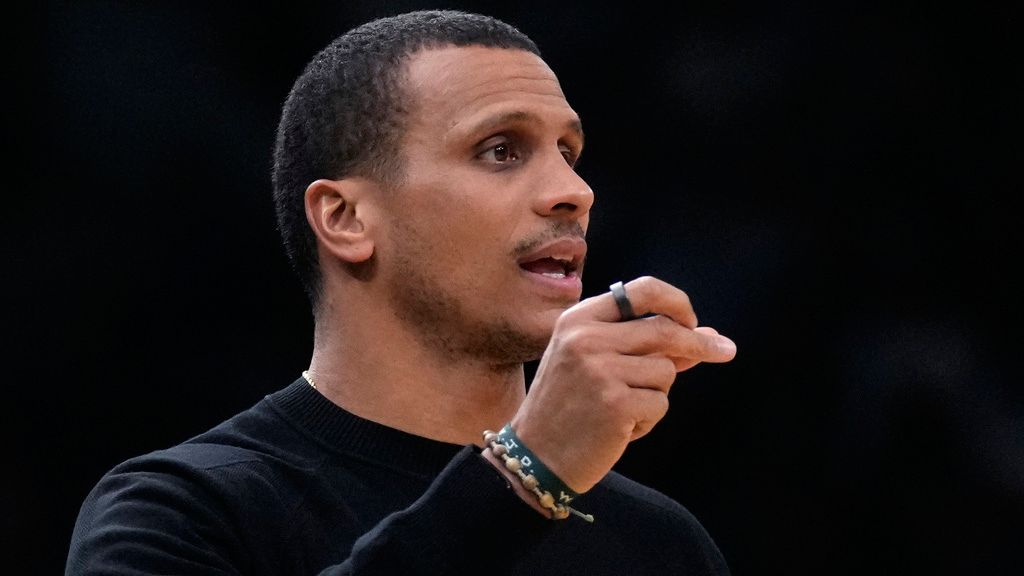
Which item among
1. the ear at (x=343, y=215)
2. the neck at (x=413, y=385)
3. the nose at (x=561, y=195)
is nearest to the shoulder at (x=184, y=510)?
the neck at (x=413, y=385)

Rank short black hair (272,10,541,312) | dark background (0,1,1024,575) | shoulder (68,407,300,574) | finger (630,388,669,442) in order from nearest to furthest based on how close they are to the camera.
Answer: finger (630,388,669,442) → shoulder (68,407,300,574) → short black hair (272,10,541,312) → dark background (0,1,1024,575)

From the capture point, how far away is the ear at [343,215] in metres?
1.73

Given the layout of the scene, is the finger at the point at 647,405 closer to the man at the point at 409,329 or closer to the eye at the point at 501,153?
the man at the point at 409,329

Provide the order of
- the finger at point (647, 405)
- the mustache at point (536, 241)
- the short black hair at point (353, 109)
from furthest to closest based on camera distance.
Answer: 1. the short black hair at point (353, 109)
2. the mustache at point (536, 241)
3. the finger at point (647, 405)

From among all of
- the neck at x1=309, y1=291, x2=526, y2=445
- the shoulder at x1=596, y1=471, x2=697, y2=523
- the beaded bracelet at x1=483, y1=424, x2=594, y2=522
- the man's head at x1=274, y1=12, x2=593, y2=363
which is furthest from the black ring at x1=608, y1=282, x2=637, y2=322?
the shoulder at x1=596, y1=471, x2=697, y2=523

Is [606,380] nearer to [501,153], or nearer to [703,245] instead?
[501,153]

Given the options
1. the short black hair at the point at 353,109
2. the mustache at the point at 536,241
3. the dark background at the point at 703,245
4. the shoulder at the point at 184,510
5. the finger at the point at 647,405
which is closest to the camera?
the finger at the point at 647,405

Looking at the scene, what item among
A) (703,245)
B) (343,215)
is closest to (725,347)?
(343,215)

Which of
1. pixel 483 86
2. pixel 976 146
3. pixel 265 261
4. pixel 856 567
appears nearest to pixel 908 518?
pixel 856 567

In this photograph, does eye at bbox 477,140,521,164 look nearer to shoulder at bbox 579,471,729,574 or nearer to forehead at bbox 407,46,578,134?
forehead at bbox 407,46,578,134

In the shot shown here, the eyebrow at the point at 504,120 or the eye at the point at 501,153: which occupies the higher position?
A: the eyebrow at the point at 504,120

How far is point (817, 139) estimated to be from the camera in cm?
304

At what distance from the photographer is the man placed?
1.42m

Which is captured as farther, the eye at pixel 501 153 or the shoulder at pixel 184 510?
the eye at pixel 501 153
